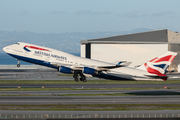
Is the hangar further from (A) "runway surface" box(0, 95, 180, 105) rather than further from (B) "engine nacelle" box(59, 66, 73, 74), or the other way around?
(A) "runway surface" box(0, 95, 180, 105)

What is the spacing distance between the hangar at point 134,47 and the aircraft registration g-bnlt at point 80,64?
50801mm

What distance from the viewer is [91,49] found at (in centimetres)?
10719

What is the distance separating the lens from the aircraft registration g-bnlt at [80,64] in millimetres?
51031

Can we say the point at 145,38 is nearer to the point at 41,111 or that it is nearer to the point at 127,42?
the point at 127,42

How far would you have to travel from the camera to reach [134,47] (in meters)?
109

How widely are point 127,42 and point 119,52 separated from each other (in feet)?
17.7

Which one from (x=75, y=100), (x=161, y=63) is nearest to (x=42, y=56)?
(x=75, y=100)

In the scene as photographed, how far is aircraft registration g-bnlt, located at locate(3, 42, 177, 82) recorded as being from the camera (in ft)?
167

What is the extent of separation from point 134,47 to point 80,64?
2334 inches

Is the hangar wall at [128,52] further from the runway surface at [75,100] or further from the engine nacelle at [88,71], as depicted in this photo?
the runway surface at [75,100]

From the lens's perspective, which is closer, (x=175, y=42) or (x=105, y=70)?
(x=105, y=70)

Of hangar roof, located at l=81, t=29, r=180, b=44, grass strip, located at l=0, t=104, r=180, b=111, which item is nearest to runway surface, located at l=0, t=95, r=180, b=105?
grass strip, located at l=0, t=104, r=180, b=111

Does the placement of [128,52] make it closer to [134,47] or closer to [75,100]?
[134,47]

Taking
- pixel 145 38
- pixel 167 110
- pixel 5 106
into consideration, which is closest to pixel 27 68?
pixel 145 38
